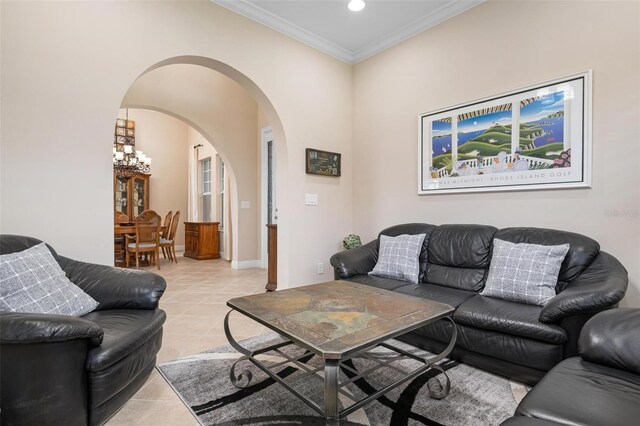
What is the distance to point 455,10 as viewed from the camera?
3.12 m

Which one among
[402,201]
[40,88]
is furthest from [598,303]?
[40,88]

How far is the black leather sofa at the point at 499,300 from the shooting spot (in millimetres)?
1730

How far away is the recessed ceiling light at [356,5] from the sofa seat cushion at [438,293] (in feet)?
8.95

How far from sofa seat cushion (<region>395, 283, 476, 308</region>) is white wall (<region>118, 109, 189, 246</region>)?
715cm

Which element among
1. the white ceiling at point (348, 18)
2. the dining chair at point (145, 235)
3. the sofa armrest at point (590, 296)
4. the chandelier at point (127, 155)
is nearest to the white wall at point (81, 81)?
the white ceiling at point (348, 18)

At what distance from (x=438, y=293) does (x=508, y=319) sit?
1.97 feet

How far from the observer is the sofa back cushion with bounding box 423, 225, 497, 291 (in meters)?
2.64

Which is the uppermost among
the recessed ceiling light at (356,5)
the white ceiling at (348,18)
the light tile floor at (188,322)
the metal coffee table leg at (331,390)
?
the white ceiling at (348,18)

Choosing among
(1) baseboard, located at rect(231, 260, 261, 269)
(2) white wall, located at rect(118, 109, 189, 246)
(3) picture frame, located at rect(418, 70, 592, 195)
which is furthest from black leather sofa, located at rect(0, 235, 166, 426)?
(2) white wall, located at rect(118, 109, 189, 246)

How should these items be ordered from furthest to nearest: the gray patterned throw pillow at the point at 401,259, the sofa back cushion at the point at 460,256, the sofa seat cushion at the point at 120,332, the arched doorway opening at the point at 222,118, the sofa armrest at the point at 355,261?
the arched doorway opening at the point at 222,118
the sofa armrest at the point at 355,261
the gray patterned throw pillow at the point at 401,259
the sofa back cushion at the point at 460,256
the sofa seat cushion at the point at 120,332

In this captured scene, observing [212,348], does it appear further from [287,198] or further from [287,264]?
[287,198]

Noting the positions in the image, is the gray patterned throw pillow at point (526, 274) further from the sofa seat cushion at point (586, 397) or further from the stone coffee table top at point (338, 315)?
the sofa seat cushion at point (586, 397)

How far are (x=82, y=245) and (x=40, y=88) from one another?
114 centimetres

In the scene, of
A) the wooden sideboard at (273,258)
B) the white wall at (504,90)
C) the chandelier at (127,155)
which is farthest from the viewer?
the chandelier at (127,155)
